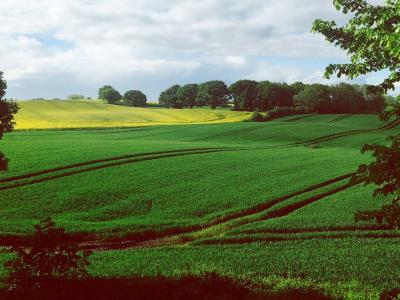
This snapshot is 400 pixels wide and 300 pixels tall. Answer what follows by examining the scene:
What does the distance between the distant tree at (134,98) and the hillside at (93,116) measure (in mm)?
31182

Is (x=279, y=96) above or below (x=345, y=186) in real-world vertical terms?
above

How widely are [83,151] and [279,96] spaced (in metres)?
83.7

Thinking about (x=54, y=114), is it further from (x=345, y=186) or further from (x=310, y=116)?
(x=345, y=186)

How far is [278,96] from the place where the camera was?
119 meters

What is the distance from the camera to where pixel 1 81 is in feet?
51.1

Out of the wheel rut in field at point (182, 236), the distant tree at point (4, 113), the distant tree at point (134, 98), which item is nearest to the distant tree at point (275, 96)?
the distant tree at point (134, 98)

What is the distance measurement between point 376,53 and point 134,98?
143 m

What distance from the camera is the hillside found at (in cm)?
8188

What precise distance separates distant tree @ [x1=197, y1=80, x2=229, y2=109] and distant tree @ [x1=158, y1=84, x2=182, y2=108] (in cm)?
1016

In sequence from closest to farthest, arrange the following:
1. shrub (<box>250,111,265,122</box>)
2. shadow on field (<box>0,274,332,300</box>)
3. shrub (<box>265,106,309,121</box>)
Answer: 1. shadow on field (<box>0,274,332,300</box>)
2. shrub (<box>250,111,265,122</box>)
3. shrub (<box>265,106,309,121</box>)

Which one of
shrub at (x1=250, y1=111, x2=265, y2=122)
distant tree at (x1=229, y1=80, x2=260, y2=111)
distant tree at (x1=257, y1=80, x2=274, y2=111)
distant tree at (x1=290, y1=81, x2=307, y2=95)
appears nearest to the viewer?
shrub at (x1=250, y1=111, x2=265, y2=122)

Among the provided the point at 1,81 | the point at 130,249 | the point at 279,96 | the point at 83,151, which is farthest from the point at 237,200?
the point at 279,96

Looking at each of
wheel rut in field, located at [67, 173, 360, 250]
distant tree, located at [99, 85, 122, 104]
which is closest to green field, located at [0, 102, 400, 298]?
wheel rut in field, located at [67, 173, 360, 250]

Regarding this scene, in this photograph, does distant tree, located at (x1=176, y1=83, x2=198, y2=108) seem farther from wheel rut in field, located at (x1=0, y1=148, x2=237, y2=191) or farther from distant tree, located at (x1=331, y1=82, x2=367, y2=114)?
wheel rut in field, located at (x1=0, y1=148, x2=237, y2=191)
